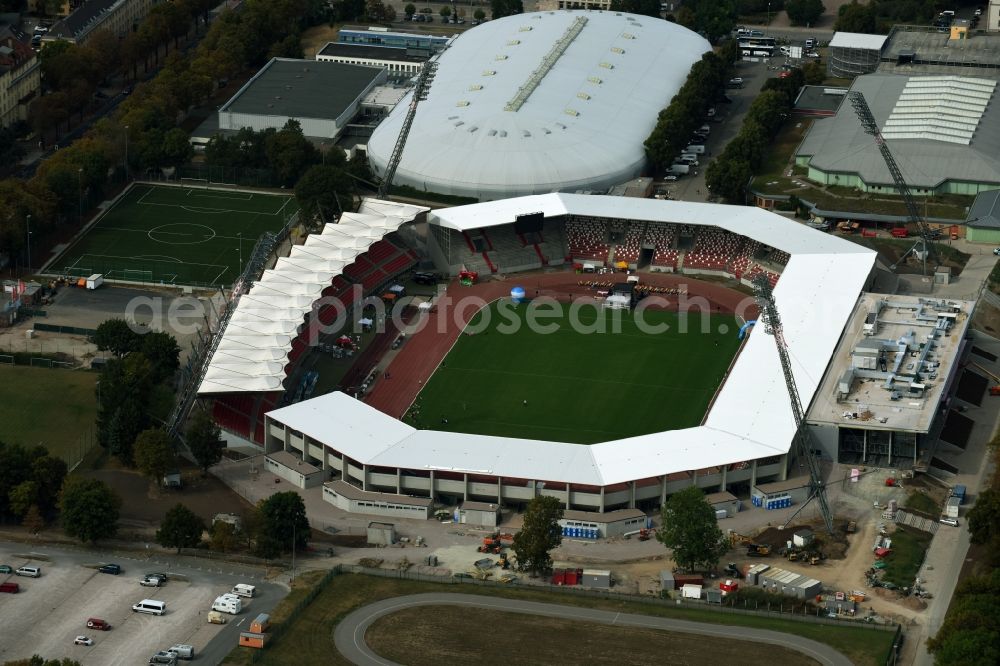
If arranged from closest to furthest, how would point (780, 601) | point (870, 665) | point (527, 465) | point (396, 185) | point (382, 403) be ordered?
1. point (870, 665)
2. point (780, 601)
3. point (527, 465)
4. point (382, 403)
5. point (396, 185)

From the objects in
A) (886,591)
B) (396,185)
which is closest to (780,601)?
(886,591)

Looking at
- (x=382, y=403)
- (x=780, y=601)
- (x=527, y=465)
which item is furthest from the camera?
(x=382, y=403)

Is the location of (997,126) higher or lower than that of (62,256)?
higher

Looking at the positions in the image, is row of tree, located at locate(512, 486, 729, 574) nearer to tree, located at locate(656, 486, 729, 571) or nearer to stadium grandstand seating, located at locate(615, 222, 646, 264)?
tree, located at locate(656, 486, 729, 571)

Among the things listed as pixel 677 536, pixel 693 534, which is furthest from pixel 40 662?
pixel 693 534

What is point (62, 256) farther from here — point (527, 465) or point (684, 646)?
point (684, 646)

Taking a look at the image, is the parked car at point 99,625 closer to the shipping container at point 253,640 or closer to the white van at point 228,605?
the white van at point 228,605

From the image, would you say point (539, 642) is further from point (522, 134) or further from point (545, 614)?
point (522, 134)
